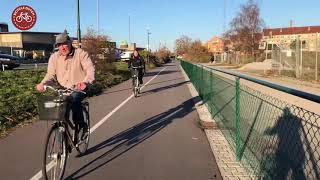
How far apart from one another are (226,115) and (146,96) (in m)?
9.01

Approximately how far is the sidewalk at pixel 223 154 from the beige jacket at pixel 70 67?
2.40 meters

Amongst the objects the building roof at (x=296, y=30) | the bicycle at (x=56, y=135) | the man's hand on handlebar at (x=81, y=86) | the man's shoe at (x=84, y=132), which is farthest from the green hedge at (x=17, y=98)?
the building roof at (x=296, y=30)

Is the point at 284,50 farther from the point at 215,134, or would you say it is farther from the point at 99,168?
the point at 99,168

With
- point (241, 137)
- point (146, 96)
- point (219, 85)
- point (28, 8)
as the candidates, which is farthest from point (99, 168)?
point (146, 96)

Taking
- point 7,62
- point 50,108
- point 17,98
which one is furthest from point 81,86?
point 7,62

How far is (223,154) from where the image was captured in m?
7.81

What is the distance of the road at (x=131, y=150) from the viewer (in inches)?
261

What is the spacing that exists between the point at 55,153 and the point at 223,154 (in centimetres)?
286

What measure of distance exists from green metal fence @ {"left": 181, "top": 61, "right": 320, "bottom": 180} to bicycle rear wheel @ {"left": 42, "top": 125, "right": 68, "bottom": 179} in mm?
2517

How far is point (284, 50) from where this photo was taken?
34.2m

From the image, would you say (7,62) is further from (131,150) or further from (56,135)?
(56,135)

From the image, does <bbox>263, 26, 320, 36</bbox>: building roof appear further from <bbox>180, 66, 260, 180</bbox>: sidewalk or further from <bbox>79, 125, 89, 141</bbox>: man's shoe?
<bbox>79, 125, 89, 141</bbox>: man's shoe

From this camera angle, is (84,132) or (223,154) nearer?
(84,132)

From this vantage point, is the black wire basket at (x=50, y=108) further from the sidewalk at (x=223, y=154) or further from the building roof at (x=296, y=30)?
the building roof at (x=296, y=30)
